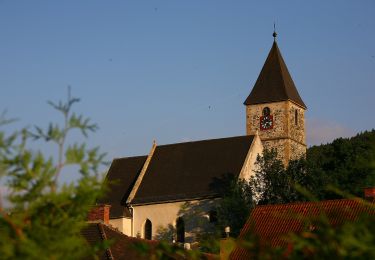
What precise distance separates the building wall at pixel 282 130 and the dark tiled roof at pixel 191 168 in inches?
224

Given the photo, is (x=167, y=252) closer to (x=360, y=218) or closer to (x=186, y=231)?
(x=360, y=218)

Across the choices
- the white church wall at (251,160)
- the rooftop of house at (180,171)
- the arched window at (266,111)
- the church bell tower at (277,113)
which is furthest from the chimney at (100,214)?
the arched window at (266,111)

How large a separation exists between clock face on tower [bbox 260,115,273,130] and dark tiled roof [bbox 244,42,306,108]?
3.93 feet

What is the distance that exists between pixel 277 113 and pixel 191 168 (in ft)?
32.2

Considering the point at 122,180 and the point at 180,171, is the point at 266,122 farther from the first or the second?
the point at 122,180

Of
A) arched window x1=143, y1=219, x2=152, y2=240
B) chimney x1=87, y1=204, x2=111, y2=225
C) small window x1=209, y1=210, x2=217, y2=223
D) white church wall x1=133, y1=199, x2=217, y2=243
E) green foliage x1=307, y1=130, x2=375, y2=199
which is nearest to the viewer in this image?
chimney x1=87, y1=204, x2=111, y2=225

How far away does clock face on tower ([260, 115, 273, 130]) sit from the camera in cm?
5841

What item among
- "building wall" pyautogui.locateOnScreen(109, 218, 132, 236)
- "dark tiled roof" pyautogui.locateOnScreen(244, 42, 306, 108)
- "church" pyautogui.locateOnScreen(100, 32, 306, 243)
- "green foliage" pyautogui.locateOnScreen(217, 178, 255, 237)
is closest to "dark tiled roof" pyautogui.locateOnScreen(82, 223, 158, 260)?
"green foliage" pyautogui.locateOnScreen(217, 178, 255, 237)

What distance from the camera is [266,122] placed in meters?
58.8

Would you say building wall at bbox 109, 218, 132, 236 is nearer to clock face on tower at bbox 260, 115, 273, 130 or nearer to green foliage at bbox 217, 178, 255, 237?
green foliage at bbox 217, 178, 255, 237

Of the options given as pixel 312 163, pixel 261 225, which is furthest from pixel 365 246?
pixel 312 163

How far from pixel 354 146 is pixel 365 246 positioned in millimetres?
54633

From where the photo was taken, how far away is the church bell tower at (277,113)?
5788 cm

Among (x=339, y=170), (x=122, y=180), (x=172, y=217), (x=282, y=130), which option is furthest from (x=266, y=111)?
(x=172, y=217)
